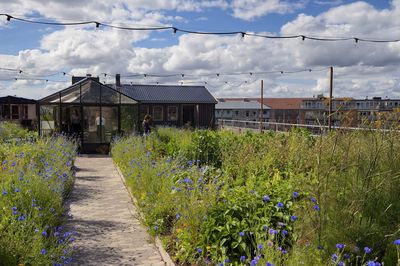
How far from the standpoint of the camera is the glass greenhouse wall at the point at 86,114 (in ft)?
55.4

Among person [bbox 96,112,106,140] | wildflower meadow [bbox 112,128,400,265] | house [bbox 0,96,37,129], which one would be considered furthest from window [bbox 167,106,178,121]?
wildflower meadow [bbox 112,128,400,265]

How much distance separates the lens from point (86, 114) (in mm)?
16969

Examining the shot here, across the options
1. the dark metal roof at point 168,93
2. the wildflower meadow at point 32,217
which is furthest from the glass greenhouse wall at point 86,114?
the dark metal roof at point 168,93

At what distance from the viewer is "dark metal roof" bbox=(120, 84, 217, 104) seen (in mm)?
30844

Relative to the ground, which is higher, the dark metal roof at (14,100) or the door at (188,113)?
the dark metal roof at (14,100)

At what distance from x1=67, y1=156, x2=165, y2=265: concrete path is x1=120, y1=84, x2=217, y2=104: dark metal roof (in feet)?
70.5

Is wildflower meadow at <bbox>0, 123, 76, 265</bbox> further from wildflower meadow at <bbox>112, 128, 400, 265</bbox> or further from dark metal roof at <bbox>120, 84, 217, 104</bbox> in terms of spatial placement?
dark metal roof at <bbox>120, 84, 217, 104</bbox>

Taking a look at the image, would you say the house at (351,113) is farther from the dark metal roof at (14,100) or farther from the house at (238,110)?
the house at (238,110)

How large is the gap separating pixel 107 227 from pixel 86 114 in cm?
1192

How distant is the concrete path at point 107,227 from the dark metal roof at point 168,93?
847 inches

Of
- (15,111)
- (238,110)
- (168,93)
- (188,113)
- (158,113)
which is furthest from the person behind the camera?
(238,110)

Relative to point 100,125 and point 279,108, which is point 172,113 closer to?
point 100,125

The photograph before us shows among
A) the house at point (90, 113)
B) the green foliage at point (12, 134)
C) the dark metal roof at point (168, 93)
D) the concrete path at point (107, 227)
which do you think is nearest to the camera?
the concrete path at point (107, 227)

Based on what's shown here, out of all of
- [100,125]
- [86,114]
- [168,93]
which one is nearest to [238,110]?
[168,93]
